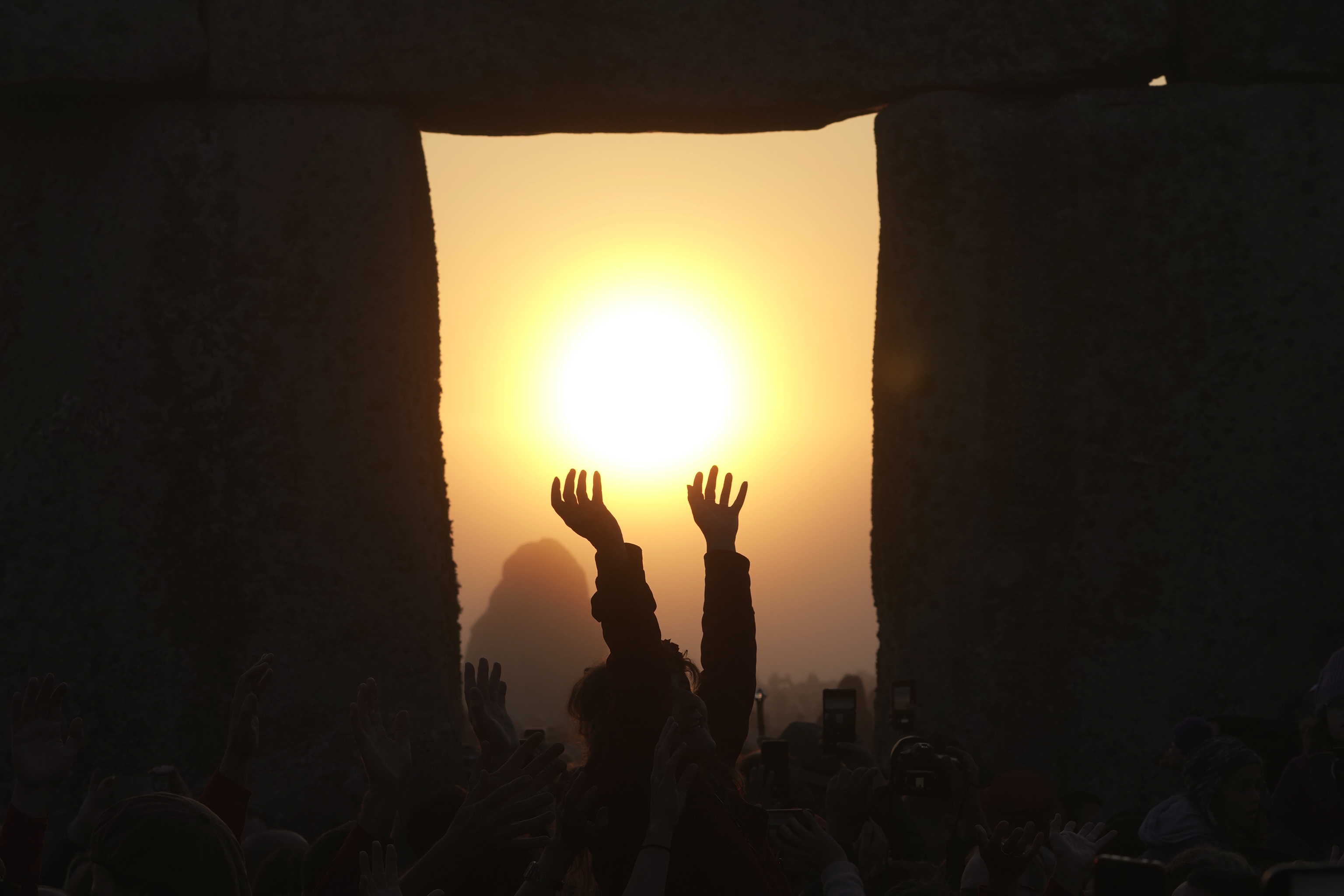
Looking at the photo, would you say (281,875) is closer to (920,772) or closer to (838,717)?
(920,772)

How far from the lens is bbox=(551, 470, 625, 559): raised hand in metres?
2.53

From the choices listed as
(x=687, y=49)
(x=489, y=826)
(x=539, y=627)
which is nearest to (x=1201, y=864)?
(x=489, y=826)

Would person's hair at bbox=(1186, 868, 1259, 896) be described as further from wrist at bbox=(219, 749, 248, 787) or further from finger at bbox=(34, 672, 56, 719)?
finger at bbox=(34, 672, 56, 719)

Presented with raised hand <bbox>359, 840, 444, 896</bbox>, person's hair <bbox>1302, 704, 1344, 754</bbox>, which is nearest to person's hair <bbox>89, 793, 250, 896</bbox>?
raised hand <bbox>359, 840, 444, 896</bbox>

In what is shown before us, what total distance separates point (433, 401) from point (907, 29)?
264 cm

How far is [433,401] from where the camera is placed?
225 inches

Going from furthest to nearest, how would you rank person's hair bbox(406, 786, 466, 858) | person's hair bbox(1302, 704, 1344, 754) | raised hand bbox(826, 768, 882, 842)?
person's hair bbox(1302, 704, 1344, 754)
person's hair bbox(406, 786, 466, 858)
raised hand bbox(826, 768, 882, 842)

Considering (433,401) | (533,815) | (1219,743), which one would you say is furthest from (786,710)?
(533,815)

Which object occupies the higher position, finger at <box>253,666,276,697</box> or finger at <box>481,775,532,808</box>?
finger at <box>253,666,276,697</box>

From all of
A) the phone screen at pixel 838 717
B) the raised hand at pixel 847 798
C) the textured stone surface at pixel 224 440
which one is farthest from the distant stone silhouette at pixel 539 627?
the raised hand at pixel 847 798

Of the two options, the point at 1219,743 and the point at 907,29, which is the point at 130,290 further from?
the point at 1219,743

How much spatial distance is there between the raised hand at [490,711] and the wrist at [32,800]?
2.36 ft

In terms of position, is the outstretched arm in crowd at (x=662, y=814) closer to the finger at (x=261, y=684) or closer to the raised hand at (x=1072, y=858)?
the raised hand at (x=1072, y=858)

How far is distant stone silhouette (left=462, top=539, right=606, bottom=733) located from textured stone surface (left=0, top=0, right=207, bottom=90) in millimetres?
13355
